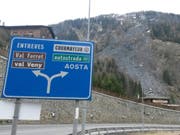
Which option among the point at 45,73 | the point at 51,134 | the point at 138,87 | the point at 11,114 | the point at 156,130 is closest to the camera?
the point at 11,114

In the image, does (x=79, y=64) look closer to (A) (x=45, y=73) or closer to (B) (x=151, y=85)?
(A) (x=45, y=73)

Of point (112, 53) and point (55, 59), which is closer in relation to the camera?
point (55, 59)

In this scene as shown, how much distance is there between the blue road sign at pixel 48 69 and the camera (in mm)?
8297

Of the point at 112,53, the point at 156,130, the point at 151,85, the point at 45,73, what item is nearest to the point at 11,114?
the point at 45,73

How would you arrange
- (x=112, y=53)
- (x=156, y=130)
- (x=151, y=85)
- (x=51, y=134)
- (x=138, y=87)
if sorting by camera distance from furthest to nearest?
(x=112, y=53)
(x=151, y=85)
(x=138, y=87)
(x=156, y=130)
(x=51, y=134)

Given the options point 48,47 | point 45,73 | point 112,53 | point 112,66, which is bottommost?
point 45,73

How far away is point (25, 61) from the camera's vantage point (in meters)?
8.41

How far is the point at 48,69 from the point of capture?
8.52 meters

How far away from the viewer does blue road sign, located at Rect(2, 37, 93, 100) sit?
830 centimetres

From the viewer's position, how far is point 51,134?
104 feet

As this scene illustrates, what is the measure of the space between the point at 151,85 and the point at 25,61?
14025cm

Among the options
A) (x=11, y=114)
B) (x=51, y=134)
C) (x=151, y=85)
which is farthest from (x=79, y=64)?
(x=151, y=85)

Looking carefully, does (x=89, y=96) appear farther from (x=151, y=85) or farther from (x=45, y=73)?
(x=151, y=85)

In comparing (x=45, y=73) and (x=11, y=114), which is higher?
(x=45, y=73)
